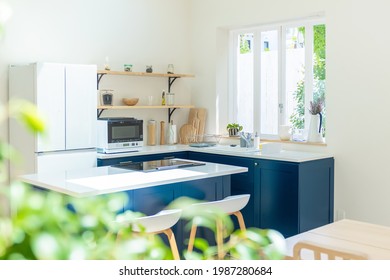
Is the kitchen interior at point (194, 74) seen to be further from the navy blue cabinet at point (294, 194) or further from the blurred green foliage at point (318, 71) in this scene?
the blurred green foliage at point (318, 71)

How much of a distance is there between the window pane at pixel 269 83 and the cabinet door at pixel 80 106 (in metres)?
2.02

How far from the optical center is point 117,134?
5.23 m

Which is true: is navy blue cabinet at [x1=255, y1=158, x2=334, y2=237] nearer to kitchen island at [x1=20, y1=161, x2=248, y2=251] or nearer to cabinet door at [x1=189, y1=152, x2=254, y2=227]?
cabinet door at [x1=189, y1=152, x2=254, y2=227]

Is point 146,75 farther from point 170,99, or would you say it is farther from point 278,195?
point 278,195

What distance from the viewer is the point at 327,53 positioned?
506 centimetres

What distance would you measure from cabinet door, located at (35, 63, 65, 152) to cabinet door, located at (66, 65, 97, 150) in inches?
2.4

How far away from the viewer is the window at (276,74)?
5.48 m

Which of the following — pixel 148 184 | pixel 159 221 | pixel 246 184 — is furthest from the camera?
pixel 246 184

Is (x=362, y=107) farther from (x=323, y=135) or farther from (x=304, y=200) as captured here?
(x=304, y=200)

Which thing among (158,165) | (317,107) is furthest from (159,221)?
(317,107)

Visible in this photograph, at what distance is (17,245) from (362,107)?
4.62 meters

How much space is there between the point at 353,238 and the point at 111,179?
68.5 inches

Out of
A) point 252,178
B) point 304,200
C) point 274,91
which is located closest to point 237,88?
point 274,91

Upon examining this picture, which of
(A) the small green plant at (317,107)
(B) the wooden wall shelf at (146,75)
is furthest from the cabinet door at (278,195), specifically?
(B) the wooden wall shelf at (146,75)
